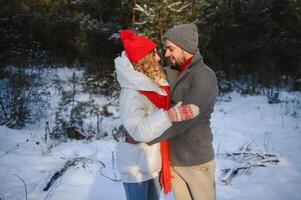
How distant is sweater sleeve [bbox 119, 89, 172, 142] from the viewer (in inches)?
97.2

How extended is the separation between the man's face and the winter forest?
6.53ft

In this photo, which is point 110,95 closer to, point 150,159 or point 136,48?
point 150,159

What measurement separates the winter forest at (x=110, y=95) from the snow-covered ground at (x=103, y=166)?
2 centimetres

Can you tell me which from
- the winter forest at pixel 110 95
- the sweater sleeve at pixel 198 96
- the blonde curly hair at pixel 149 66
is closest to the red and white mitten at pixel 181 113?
the sweater sleeve at pixel 198 96

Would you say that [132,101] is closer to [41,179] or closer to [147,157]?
[147,157]

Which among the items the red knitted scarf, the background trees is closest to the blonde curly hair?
the red knitted scarf

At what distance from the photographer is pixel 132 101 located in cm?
254

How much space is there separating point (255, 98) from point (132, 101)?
10339mm

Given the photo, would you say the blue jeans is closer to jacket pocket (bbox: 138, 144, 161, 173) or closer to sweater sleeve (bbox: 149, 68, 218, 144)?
jacket pocket (bbox: 138, 144, 161, 173)

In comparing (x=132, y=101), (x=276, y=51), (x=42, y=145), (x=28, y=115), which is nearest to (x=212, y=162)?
(x=132, y=101)

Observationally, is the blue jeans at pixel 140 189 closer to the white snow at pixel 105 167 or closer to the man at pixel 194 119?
the man at pixel 194 119

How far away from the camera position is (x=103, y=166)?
560cm

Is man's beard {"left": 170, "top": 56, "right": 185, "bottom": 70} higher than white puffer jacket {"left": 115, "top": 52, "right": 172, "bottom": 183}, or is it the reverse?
man's beard {"left": 170, "top": 56, "right": 185, "bottom": 70}

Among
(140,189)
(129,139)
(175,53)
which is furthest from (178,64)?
(140,189)
